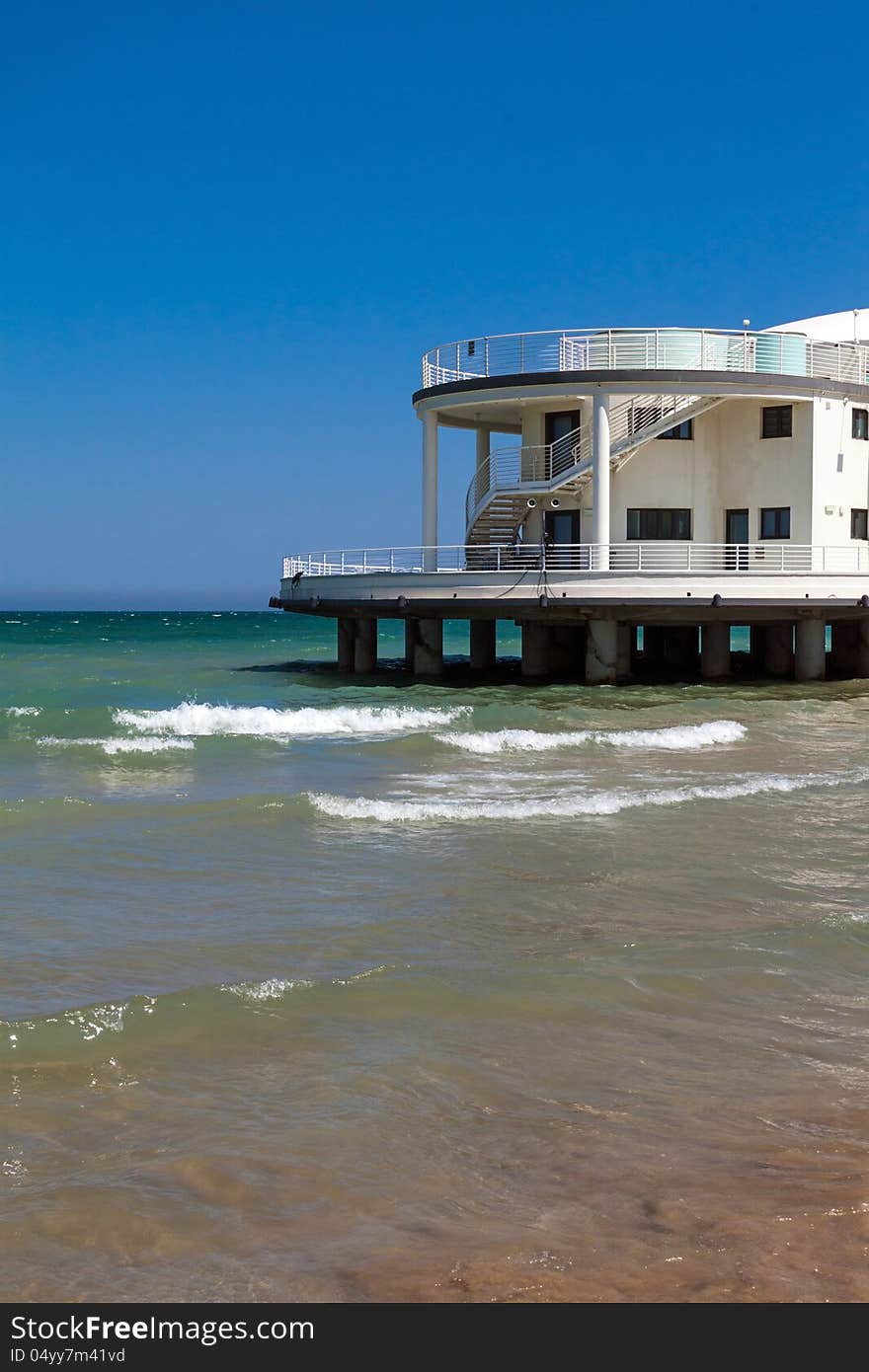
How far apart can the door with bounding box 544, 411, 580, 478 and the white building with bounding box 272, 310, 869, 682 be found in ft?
0.16

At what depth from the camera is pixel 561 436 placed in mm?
34875

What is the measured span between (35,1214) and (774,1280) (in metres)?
2.98

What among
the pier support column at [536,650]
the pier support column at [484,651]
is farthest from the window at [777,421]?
the pier support column at [484,651]

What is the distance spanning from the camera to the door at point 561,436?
113 feet

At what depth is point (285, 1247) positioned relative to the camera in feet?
17.8

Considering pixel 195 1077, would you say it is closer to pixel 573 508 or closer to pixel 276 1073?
pixel 276 1073

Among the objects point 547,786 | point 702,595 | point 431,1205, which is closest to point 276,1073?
point 431,1205

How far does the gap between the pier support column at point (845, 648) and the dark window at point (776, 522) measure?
168 inches

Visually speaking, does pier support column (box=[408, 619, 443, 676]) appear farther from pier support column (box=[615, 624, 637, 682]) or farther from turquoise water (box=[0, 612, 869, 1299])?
turquoise water (box=[0, 612, 869, 1299])

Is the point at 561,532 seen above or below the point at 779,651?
above

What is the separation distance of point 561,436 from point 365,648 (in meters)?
8.07

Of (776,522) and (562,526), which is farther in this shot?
(562,526)

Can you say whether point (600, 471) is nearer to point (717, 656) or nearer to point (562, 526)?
point (562, 526)

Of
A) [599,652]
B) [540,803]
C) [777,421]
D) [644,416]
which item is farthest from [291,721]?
[777,421]
